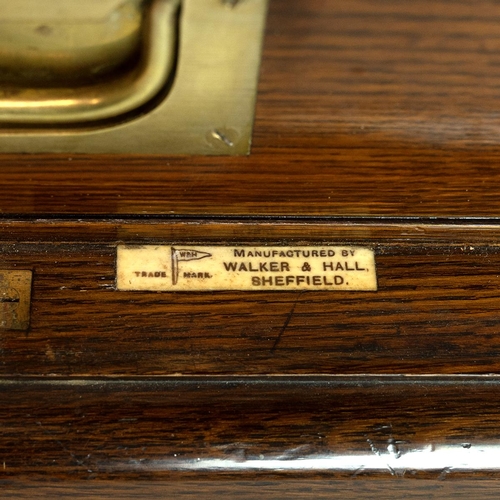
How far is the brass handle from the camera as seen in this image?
51cm

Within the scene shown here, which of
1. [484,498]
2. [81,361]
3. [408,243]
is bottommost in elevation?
[484,498]

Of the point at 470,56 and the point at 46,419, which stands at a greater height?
the point at 470,56

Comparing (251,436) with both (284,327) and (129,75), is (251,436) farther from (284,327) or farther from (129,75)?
(129,75)

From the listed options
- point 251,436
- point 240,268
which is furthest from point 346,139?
point 251,436

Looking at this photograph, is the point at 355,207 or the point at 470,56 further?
the point at 355,207

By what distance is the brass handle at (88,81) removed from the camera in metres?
0.51

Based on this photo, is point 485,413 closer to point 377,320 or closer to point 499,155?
point 377,320

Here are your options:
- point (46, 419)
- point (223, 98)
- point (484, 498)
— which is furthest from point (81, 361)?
point (484, 498)

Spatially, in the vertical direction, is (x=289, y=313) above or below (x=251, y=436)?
above

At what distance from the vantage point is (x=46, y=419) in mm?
559

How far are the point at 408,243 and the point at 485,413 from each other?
0.17 metres

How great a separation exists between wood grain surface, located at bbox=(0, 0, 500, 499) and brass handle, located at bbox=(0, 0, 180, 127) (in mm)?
48

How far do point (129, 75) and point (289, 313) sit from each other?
0.24 m

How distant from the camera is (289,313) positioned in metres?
0.62
